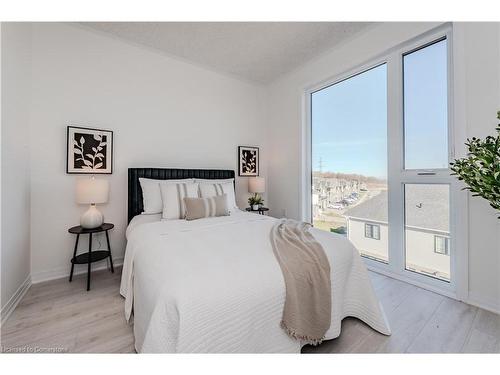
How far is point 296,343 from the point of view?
4.02 feet

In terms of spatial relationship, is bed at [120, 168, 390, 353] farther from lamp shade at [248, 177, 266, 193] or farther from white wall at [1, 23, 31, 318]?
lamp shade at [248, 177, 266, 193]

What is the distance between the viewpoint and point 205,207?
7.93 ft

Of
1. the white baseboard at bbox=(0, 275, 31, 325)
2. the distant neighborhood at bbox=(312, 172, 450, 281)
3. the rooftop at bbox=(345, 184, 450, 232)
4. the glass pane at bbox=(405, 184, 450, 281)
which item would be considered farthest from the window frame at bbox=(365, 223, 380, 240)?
the white baseboard at bbox=(0, 275, 31, 325)

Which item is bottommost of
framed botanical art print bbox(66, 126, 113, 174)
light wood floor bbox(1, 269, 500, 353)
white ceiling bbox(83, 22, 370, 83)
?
light wood floor bbox(1, 269, 500, 353)

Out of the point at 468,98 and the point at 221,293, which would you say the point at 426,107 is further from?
the point at 221,293

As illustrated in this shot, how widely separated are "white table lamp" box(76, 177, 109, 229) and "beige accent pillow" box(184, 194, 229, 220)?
0.84 meters

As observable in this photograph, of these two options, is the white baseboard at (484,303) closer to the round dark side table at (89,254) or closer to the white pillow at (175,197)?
the white pillow at (175,197)

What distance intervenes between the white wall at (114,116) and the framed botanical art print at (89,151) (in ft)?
0.25

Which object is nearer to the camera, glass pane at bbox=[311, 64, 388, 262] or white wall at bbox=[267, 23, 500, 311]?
white wall at bbox=[267, 23, 500, 311]

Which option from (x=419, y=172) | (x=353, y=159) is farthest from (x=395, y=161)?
(x=353, y=159)

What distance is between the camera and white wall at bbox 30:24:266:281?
7.59ft
